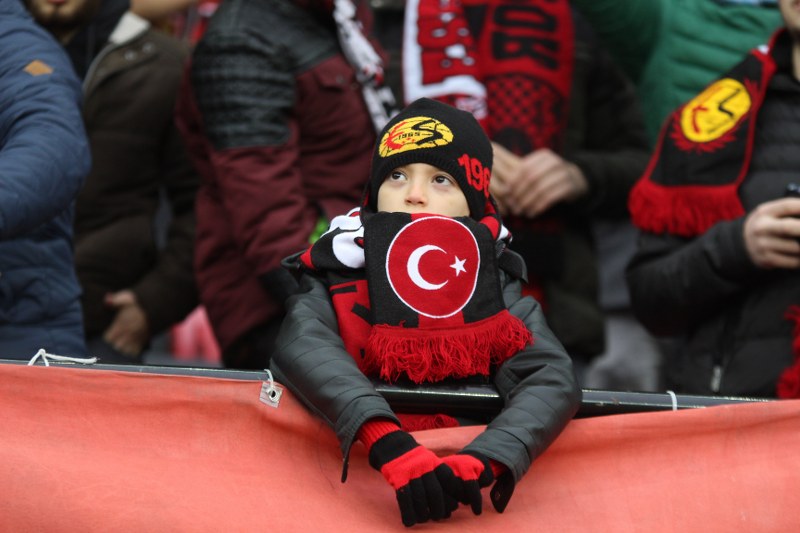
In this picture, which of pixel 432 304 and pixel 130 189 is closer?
pixel 432 304

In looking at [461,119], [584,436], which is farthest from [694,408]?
[461,119]

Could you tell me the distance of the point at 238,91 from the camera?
4.15m

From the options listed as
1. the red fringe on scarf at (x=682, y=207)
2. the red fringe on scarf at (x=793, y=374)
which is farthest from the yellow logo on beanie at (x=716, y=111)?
the red fringe on scarf at (x=793, y=374)

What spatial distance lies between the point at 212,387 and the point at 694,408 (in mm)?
998

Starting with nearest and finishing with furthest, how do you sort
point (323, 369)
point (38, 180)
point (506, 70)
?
1. point (323, 369)
2. point (38, 180)
3. point (506, 70)

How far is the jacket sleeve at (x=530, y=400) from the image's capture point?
2.65 metres

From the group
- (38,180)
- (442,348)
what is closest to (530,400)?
(442,348)

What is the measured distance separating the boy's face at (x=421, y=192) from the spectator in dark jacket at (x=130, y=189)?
1.76 meters

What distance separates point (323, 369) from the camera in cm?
276

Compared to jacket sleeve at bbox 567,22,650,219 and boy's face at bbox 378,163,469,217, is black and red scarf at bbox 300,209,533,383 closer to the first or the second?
boy's face at bbox 378,163,469,217

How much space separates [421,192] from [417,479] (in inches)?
29.9

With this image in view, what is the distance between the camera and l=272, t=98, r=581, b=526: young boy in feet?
8.78

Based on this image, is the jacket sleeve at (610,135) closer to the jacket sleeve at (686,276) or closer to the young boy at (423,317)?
the jacket sleeve at (686,276)

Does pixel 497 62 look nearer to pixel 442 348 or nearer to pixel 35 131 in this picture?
pixel 35 131
